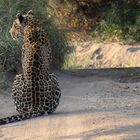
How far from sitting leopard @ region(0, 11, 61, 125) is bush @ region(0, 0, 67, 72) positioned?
2.50 meters

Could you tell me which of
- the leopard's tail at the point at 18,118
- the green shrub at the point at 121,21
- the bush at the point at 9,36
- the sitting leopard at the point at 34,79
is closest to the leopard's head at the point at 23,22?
the sitting leopard at the point at 34,79

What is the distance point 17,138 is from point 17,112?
145 cm

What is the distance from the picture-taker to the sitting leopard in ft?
25.1

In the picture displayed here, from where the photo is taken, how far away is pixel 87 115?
7.46 m

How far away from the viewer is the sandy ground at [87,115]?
6.63m

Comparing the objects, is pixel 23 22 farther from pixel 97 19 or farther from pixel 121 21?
pixel 97 19

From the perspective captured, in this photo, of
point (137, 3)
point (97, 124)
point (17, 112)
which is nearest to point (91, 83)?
point (17, 112)

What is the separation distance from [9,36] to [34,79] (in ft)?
10.1

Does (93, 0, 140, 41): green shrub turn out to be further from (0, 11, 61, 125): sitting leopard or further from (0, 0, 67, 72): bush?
(0, 11, 61, 125): sitting leopard

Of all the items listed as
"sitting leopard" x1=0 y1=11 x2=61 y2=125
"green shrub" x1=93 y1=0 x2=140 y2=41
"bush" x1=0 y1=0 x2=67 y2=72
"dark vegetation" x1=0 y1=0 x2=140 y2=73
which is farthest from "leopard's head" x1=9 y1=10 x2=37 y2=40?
"green shrub" x1=93 y1=0 x2=140 y2=41

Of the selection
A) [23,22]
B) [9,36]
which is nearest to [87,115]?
[23,22]

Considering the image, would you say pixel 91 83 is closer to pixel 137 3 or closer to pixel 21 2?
pixel 21 2

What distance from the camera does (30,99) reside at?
7.75m

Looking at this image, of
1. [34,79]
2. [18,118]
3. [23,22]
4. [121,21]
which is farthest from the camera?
[121,21]
